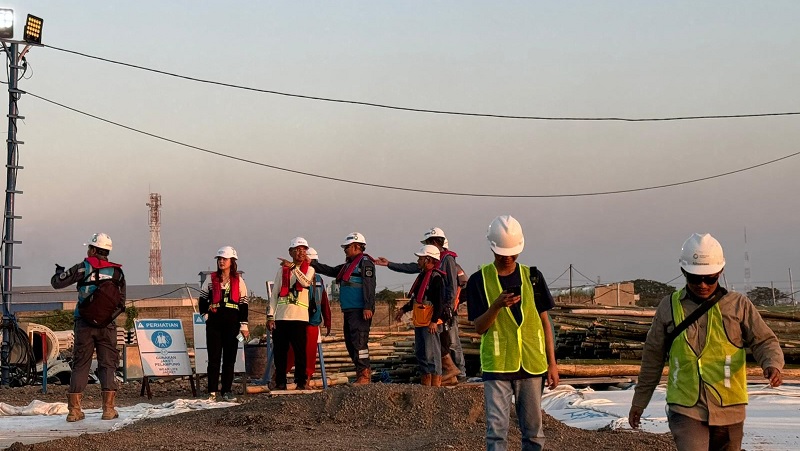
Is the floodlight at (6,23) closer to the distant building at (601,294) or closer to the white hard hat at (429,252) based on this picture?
the white hard hat at (429,252)

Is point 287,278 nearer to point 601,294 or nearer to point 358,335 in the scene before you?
point 358,335

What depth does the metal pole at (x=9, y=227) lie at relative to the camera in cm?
1831

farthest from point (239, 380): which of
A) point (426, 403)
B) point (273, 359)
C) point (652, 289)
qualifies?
point (652, 289)

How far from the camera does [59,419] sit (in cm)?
1277

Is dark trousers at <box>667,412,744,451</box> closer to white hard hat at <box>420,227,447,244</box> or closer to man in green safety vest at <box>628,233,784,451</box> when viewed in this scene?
man in green safety vest at <box>628,233,784,451</box>

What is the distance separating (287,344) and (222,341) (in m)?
0.88

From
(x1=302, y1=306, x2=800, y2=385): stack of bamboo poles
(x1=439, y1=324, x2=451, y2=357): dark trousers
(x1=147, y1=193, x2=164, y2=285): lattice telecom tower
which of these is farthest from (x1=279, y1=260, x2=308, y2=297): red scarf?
(x1=147, y1=193, x2=164, y2=285): lattice telecom tower

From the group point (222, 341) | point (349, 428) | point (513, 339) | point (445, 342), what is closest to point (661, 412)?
point (349, 428)

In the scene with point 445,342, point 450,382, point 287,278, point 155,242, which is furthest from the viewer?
point 155,242

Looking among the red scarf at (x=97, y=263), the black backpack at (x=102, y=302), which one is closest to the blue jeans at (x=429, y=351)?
the black backpack at (x=102, y=302)

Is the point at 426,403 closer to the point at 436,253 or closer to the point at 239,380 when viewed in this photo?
the point at 436,253

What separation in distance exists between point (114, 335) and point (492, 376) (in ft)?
21.3

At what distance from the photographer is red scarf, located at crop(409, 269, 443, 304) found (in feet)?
46.2

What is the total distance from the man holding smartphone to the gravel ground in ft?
6.96
